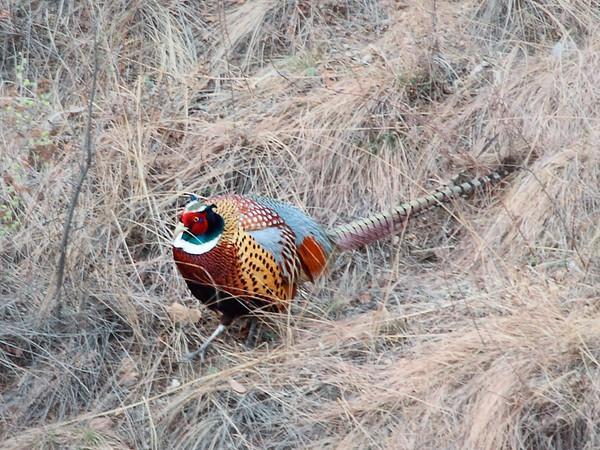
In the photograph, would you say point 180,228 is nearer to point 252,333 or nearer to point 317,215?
point 252,333

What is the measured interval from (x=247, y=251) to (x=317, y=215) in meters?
0.83

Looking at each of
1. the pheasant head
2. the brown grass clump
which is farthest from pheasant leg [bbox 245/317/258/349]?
the pheasant head

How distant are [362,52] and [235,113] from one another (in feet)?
2.38

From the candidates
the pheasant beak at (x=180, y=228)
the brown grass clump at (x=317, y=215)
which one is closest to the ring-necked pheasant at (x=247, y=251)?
the pheasant beak at (x=180, y=228)

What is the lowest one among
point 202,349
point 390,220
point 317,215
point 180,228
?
point 202,349

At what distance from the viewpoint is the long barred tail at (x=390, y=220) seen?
491 centimetres

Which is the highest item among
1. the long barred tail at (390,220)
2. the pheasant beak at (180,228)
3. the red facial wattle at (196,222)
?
the red facial wattle at (196,222)

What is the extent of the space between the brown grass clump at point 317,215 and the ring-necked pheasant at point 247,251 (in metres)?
0.15

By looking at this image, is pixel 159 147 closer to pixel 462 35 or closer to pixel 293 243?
pixel 293 243

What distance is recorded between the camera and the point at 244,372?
173 inches

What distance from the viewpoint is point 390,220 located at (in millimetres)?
4953

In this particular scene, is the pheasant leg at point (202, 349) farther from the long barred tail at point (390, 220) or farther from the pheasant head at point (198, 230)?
the long barred tail at point (390, 220)

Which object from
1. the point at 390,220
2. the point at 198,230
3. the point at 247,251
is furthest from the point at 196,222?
the point at 390,220

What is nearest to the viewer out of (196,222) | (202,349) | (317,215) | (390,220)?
(196,222)
